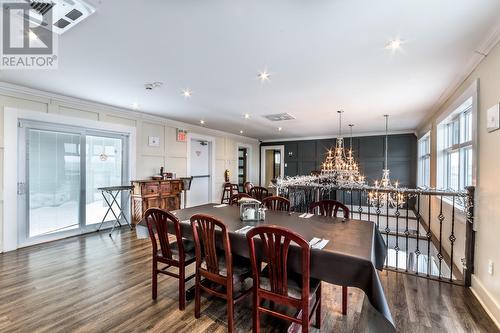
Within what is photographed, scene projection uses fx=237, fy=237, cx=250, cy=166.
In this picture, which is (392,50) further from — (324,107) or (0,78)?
(0,78)

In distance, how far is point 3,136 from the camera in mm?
3461

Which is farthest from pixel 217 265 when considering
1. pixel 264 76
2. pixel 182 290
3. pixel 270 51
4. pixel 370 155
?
pixel 370 155

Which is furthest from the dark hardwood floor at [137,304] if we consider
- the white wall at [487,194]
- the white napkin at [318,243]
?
the white napkin at [318,243]

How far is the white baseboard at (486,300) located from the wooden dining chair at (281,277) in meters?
1.64

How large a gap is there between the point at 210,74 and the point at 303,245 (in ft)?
7.75

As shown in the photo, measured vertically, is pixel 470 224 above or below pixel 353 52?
below

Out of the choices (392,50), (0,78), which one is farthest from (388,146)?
(0,78)

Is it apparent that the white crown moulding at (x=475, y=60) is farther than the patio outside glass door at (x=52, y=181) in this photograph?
No

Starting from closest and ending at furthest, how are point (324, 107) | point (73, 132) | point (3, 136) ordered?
point (3, 136), point (73, 132), point (324, 107)

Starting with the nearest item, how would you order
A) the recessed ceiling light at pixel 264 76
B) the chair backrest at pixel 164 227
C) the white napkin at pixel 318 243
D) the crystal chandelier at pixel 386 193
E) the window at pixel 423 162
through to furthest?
1. the white napkin at pixel 318 243
2. the chair backrest at pixel 164 227
3. the recessed ceiling light at pixel 264 76
4. the crystal chandelier at pixel 386 193
5. the window at pixel 423 162

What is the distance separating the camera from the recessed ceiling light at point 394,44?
213 centimetres

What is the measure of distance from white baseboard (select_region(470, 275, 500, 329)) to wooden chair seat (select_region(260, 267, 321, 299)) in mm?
1653

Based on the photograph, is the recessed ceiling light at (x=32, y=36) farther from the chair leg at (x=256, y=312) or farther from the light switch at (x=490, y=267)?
the light switch at (x=490, y=267)

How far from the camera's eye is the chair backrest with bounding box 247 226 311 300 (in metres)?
1.59
